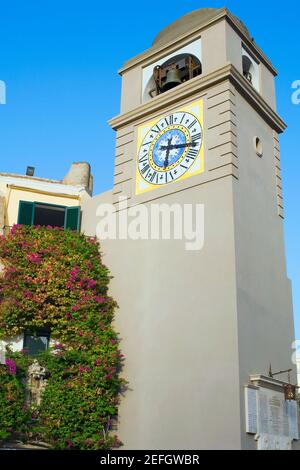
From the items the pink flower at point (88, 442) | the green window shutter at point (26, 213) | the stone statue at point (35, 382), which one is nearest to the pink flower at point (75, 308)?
the stone statue at point (35, 382)

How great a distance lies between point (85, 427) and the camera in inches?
589

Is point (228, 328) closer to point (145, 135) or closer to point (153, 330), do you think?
point (153, 330)

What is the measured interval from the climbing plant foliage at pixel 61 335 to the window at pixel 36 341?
33 cm

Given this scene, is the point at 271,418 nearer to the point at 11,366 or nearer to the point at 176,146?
the point at 11,366

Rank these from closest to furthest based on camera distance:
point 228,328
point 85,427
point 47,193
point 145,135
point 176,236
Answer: point 228,328 < point 85,427 < point 176,236 < point 145,135 < point 47,193

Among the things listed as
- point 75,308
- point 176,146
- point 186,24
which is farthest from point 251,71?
point 75,308

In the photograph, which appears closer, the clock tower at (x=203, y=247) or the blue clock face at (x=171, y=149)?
the clock tower at (x=203, y=247)

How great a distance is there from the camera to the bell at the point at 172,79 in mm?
18406

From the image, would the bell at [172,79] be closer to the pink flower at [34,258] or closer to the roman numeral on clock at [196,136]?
the roman numeral on clock at [196,136]

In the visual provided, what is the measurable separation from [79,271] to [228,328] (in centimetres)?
484

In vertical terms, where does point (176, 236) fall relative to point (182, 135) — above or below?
below

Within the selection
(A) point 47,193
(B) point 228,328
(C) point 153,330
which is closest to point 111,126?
(A) point 47,193

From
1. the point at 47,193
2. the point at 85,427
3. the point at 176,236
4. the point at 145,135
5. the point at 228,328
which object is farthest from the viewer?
the point at 47,193

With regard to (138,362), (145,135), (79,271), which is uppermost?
(145,135)
